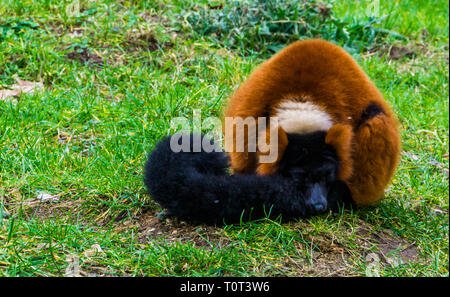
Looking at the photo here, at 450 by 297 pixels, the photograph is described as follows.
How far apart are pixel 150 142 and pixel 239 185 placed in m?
1.50

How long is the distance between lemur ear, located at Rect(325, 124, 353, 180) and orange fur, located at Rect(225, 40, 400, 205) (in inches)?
1.1

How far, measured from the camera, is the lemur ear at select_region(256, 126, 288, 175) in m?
3.22

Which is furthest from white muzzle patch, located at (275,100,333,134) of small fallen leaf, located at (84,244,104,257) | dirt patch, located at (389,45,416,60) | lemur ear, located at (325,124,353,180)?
dirt patch, located at (389,45,416,60)

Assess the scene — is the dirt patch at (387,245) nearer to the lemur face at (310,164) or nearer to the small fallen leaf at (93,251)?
the lemur face at (310,164)

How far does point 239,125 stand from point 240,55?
2.76 meters

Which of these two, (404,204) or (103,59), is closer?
(404,204)

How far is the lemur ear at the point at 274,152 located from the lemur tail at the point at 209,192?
12 cm

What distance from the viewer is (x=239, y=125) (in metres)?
3.64

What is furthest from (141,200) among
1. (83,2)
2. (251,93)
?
(83,2)

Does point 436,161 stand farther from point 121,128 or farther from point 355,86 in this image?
point 121,128

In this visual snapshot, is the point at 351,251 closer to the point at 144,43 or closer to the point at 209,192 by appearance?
the point at 209,192

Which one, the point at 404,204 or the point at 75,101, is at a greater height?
the point at 75,101

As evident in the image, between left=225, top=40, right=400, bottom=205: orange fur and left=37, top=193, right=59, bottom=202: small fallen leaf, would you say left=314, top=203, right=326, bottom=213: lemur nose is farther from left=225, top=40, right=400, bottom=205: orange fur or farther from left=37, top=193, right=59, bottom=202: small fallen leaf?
left=37, top=193, right=59, bottom=202: small fallen leaf

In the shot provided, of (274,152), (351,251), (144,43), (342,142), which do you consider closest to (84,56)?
(144,43)
